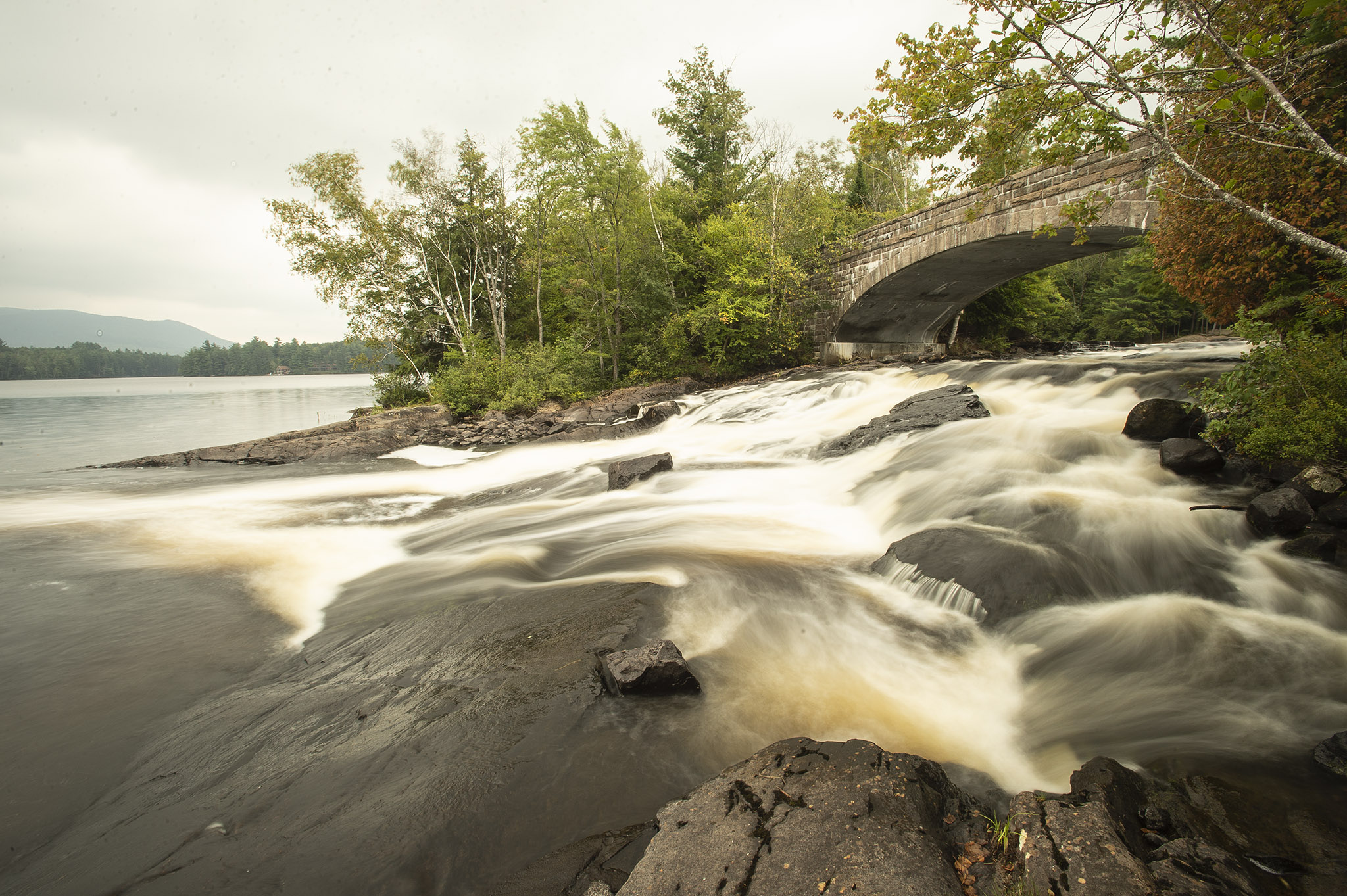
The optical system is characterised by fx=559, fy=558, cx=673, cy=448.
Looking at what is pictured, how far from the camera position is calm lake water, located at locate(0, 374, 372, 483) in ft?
53.5

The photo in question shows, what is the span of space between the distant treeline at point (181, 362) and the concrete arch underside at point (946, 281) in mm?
80236

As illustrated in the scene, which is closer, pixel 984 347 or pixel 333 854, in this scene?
pixel 333 854

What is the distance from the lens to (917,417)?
379 inches

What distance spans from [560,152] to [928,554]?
63.3 ft

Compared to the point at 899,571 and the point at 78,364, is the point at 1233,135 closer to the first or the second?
the point at 899,571

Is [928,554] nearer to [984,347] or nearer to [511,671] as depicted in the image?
[511,671]

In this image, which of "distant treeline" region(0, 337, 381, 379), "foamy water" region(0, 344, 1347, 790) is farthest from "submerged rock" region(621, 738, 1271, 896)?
"distant treeline" region(0, 337, 381, 379)

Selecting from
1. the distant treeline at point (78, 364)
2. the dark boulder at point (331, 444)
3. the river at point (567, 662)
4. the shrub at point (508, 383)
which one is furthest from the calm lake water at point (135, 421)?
the distant treeline at point (78, 364)

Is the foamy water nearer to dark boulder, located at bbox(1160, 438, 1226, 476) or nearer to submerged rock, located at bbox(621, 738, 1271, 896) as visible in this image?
dark boulder, located at bbox(1160, 438, 1226, 476)

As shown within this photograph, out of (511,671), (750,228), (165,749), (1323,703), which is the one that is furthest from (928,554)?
(750,228)

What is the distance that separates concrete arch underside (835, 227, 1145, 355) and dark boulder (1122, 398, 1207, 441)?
6214mm

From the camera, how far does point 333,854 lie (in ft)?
7.86

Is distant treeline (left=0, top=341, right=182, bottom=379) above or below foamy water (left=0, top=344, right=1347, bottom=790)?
above

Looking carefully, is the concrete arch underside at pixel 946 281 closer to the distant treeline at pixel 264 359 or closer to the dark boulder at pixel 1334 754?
the dark boulder at pixel 1334 754
